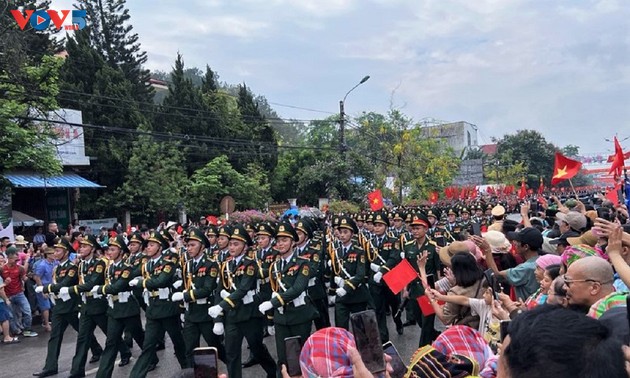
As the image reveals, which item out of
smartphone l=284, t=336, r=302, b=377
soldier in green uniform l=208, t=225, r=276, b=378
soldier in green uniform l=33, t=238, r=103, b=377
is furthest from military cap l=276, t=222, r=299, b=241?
smartphone l=284, t=336, r=302, b=377

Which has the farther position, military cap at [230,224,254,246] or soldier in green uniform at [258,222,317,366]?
military cap at [230,224,254,246]

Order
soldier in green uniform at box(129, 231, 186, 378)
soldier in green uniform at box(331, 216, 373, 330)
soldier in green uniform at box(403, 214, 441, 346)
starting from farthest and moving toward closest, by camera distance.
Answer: soldier in green uniform at box(403, 214, 441, 346)
soldier in green uniform at box(331, 216, 373, 330)
soldier in green uniform at box(129, 231, 186, 378)

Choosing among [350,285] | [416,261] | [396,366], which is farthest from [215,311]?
[396,366]

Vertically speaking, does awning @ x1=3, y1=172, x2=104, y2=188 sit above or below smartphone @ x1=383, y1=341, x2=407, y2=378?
above

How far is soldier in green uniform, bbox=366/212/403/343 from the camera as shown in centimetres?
769

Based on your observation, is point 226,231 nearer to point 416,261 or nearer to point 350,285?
point 350,285

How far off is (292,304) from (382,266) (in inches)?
89.2

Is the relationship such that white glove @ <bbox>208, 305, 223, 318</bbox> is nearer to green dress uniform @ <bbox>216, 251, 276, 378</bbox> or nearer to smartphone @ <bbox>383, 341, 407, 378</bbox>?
green dress uniform @ <bbox>216, 251, 276, 378</bbox>

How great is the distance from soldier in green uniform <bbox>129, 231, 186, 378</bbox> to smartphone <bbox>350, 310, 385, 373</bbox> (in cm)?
463

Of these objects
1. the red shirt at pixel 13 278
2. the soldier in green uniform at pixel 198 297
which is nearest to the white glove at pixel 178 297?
the soldier in green uniform at pixel 198 297

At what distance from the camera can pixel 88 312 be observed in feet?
23.5

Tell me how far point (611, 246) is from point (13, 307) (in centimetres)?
996

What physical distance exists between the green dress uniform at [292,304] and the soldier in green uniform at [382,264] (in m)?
1.81

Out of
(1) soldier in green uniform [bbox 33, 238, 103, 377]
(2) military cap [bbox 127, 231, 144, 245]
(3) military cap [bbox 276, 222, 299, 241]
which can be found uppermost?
(3) military cap [bbox 276, 222, 299, 241]
